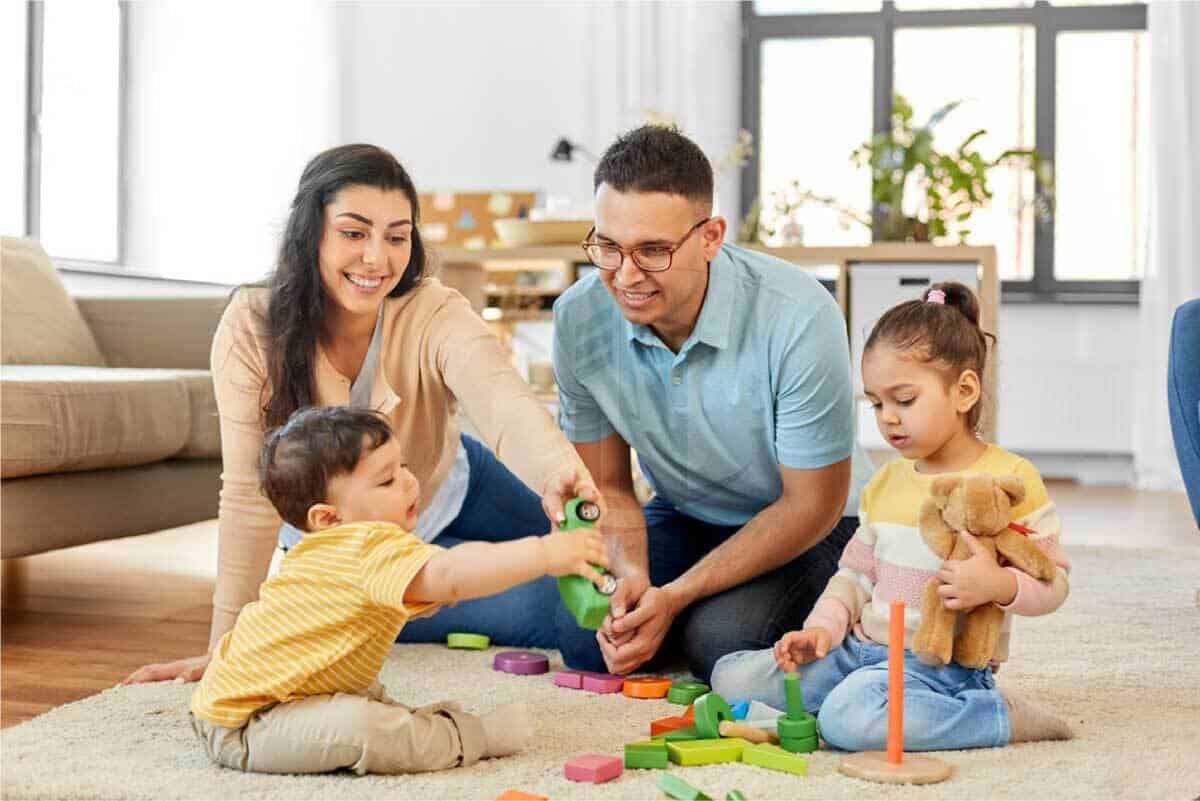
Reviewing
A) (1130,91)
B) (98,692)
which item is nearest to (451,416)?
(98,692)

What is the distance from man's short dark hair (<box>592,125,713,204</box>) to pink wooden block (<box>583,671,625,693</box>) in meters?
0.65

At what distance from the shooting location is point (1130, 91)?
17.8 ft

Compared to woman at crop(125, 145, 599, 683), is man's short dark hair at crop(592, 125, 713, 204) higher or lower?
higher

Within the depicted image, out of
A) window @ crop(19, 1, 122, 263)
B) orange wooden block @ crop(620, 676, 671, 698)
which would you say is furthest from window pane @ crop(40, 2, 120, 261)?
orange wooden block @ crop(620, 676, 671, 698)

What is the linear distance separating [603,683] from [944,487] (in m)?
0.58

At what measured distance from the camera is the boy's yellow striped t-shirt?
4.58ft

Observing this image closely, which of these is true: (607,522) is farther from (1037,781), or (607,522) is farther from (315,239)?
(1037,781)

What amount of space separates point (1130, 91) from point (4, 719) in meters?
4.91

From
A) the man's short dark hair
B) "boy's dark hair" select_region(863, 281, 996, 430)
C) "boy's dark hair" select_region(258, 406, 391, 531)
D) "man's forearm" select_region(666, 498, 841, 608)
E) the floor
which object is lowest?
the floor

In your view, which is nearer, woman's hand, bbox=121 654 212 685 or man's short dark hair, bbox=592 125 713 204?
man's short dark hair, bbox=592 125 713 204

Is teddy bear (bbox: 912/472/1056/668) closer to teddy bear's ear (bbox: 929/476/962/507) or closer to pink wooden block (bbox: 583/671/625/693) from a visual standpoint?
teddy bear's ear (bbox: 929/476/962/507)

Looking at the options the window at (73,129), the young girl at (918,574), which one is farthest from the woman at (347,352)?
the window at (73,129)

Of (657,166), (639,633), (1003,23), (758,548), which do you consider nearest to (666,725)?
(639,633)

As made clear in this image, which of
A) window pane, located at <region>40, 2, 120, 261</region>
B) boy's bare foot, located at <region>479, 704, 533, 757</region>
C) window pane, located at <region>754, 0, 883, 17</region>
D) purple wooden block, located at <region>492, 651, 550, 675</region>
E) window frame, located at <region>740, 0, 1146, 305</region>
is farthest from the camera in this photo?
window pane, located at <region>754, 0, 883, 17</region>
